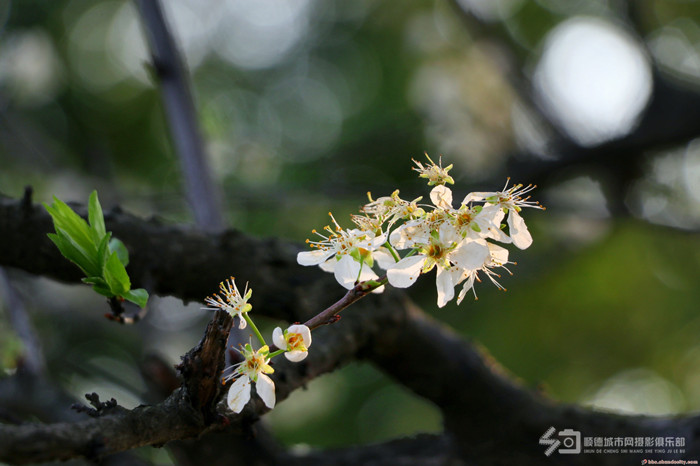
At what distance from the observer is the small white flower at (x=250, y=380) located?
88 centimetres

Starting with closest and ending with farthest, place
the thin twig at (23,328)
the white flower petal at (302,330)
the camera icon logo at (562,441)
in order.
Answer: the white flower petal at (302,330) < the camera icon logo at (562,441) < the thin twig at (23,328)

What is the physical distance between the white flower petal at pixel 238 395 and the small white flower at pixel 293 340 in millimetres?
74

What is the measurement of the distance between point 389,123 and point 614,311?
184 centimetres

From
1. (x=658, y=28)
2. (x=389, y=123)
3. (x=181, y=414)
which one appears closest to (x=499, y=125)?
(x=389, y=123)

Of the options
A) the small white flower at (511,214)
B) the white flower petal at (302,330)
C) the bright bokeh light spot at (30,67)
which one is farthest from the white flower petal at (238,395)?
the bright bokeh light spot at (30,67)

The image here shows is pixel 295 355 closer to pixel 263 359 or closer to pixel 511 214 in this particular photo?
pixel 263 359

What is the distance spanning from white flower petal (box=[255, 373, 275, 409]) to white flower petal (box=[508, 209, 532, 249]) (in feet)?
1.37

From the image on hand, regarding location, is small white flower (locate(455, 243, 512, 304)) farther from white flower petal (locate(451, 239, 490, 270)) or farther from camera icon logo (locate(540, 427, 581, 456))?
camera icon logo (locate(540, 427, 581, 456))

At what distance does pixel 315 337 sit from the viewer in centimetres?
136

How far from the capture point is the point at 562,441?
179 centimetres

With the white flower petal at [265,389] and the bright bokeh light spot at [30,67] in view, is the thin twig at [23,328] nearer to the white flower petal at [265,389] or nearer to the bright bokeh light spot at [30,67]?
the white flower petal at [265,389]

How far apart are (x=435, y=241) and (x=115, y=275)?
0.52 m

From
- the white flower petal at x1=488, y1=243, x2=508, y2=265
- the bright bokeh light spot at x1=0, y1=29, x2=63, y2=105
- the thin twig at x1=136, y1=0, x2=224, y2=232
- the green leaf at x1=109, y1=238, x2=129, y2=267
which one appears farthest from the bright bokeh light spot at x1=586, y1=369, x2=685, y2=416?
the bright bokeh light spot at x1=0, y1=29, x2=63, y2=105

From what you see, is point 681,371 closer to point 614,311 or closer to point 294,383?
point 614,311
